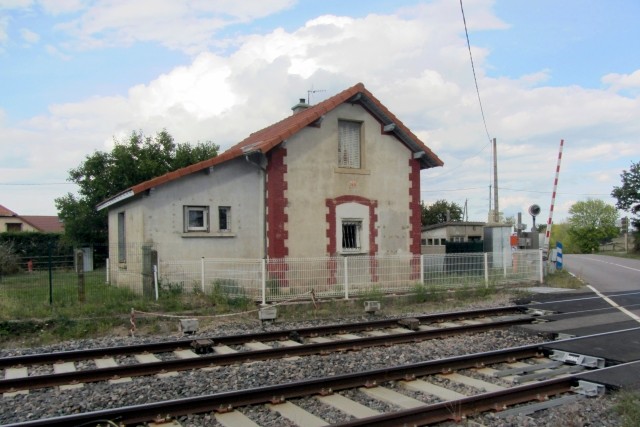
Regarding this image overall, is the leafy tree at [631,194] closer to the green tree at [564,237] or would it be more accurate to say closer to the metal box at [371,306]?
the green tree at [564,237]

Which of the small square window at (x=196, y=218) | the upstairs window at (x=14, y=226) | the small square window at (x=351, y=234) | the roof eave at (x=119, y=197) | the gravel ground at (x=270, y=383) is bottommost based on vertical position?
the gravel ground at (x=270, y=383)

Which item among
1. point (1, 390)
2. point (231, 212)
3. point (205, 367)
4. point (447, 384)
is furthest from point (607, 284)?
point (1, 390)

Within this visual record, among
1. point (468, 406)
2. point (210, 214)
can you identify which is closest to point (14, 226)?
point (210, 214)

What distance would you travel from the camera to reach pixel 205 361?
8.31 metres

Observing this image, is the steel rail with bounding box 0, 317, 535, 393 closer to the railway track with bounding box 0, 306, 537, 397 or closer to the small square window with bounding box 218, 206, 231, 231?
the railway track with bounding box 0, 306, 537, 397

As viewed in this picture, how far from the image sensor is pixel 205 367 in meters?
8.27

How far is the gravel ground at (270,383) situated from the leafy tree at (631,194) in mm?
42547

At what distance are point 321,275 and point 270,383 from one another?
27.3ft

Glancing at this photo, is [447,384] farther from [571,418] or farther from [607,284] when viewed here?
[607,284]

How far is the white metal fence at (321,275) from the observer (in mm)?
14461

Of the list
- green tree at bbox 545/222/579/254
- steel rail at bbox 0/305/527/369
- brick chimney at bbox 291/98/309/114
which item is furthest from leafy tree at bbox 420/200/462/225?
steel rail at bbox 0/305/527/369

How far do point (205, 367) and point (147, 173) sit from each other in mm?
28199

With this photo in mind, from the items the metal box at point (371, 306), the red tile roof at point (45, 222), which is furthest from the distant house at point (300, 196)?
the red tile roof at point (45, 222)

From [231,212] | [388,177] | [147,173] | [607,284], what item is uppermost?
[147,173]
